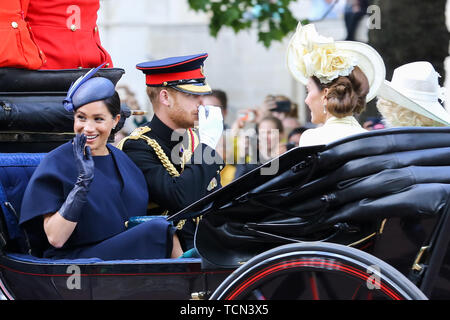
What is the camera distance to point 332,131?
3.24 m

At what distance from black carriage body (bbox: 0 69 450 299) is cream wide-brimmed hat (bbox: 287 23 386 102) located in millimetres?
563

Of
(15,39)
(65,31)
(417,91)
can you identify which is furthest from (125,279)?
(417,91)

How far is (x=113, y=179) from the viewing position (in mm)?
3379

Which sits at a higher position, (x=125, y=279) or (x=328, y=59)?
(x=328, y=59)

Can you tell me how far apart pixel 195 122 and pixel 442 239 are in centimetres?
159

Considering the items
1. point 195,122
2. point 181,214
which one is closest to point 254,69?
point 195,122

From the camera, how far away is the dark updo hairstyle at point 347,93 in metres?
3.28

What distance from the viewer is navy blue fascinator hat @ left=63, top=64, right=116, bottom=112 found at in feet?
10.6

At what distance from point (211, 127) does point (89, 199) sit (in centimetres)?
74

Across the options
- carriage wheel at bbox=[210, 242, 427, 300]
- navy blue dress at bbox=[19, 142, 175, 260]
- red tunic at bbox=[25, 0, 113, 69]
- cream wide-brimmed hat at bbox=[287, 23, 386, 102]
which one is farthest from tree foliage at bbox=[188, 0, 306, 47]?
carriage wheel at bbox=[210, 242, 427, 300]

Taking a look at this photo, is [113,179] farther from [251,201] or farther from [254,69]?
[254,69]

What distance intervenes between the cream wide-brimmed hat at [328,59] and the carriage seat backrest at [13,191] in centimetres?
121

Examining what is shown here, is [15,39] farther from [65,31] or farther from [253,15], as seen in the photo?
[253,15]

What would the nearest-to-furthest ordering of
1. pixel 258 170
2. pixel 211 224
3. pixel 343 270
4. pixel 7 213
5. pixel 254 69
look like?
pixel 343 270 → pixel 258 170 → pixel 211 224 → pixel 7 213 → pixel 254 69
